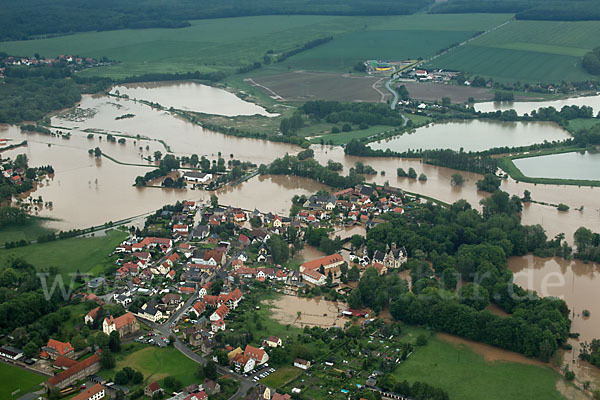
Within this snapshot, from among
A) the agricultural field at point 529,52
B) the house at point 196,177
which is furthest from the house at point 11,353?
the agricultural field at point 529,52

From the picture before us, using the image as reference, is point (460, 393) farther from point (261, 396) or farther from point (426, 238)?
point (426, 238)

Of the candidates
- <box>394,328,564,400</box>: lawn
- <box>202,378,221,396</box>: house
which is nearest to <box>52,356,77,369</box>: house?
<box>202,378,221,396</box>: house

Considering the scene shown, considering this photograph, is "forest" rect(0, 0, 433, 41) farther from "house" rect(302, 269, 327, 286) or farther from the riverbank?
"house" rect(302, 269, 327, 286)

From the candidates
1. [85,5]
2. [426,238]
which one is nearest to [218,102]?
[426,238]

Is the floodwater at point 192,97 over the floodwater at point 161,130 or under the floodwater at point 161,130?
over

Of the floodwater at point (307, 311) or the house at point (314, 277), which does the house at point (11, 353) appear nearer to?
the floodwater at point (307, 311)

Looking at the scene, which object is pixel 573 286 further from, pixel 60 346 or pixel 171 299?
pixel 60 346
